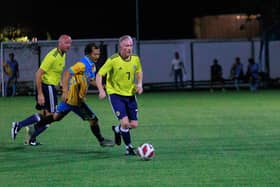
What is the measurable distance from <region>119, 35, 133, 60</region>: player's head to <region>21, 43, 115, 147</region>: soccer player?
0.83 meters

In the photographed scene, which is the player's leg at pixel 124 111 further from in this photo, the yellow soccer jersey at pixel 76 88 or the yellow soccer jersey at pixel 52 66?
the yellow soccer jersey at pixel 52 66

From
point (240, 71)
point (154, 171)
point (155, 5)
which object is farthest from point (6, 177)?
point (155, 5)

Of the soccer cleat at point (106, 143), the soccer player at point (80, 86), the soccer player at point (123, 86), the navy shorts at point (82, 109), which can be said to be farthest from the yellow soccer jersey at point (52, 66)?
the soccer player at point (123, 86)

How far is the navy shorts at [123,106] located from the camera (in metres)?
12.4

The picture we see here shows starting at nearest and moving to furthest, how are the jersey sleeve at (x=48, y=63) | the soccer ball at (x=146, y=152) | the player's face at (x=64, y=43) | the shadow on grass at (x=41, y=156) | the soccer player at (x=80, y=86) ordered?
the shadow on grass at (x=41, y=156) < the soccer ball at (x=146, y=152) < the soccer player at (x=80, y=86) < the player's face at (x=64, y=43) < the jersey sleeve at (x=48, y=63)

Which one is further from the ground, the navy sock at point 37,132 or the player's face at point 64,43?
the player's face at point 64,43

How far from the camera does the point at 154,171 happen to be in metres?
10.8

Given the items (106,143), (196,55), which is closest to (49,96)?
(106,143)

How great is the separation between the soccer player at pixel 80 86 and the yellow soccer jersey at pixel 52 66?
1.61 feet

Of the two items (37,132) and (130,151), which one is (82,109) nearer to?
(37,132)

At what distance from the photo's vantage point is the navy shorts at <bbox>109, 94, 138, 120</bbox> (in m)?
12.4

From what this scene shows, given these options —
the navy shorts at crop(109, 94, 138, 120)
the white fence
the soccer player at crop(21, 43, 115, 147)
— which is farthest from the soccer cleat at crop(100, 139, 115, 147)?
the white fence

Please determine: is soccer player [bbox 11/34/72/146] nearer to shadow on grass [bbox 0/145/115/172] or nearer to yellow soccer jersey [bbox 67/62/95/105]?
yellow soccer jersey [bbox 67/62/95/105]

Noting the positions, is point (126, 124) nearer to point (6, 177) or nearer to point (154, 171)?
point (154, 171)
